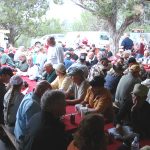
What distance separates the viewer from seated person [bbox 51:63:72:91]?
19.0ft

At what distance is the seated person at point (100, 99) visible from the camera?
407 centimetres

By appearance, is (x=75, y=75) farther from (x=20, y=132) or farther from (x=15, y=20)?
(x=15, y=20)

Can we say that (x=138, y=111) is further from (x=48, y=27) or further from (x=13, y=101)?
(x=48, y=27)

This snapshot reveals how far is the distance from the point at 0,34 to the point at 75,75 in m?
9.03

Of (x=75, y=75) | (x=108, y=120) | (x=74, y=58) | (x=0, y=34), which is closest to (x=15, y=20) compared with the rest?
(x=0, y=34)

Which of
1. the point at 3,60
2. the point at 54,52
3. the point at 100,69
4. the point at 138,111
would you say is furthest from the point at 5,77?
the point at 3,60

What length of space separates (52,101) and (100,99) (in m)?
1.46

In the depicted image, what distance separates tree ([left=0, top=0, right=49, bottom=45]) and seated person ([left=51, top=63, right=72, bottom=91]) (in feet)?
27.6

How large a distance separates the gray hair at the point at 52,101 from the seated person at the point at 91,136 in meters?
0.45

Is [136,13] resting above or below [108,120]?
above

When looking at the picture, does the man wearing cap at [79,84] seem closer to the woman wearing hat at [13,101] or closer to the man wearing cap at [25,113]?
the woman wearing hat at [13,101]

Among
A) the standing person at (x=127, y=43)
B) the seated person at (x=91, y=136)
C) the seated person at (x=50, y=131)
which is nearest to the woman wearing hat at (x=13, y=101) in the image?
the seated person at (x=50, y=131)

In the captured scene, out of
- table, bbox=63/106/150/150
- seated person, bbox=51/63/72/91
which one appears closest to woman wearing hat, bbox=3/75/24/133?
table, bbox=63/106/150/150

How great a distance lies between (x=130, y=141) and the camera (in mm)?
3078
